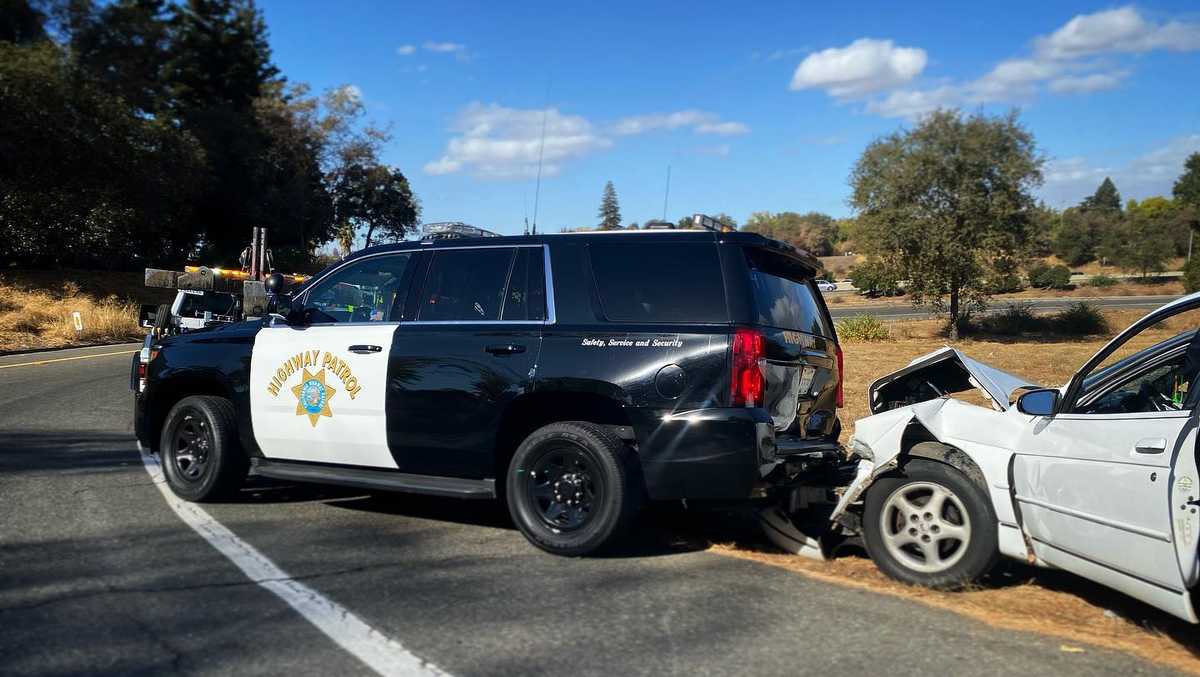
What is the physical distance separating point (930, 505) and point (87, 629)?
4209 mm

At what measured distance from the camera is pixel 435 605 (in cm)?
473

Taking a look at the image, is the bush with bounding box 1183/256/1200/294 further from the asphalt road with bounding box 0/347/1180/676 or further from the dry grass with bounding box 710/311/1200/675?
the asphalt road with bounding box 0/347/1180/676

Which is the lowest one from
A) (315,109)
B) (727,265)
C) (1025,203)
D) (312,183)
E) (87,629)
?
(87,629)

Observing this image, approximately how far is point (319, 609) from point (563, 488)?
1635 millimetres

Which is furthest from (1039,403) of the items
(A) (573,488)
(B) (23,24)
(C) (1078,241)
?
(C) (1078,241)

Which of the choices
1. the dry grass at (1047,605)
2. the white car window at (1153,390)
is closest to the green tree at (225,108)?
the dry grass at (1047,605)

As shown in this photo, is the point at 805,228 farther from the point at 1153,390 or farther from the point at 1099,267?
the point at 1153,390

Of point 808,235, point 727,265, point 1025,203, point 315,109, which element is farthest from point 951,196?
point 808,235

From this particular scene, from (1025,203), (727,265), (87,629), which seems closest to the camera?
(87,629)

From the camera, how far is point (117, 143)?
32.3 m

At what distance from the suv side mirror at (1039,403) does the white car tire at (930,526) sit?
48 centimetres

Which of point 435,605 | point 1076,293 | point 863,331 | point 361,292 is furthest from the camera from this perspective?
point 1076,293

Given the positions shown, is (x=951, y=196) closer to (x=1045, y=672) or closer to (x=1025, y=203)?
(x=1025, y=203)

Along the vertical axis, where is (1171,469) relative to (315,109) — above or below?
below
